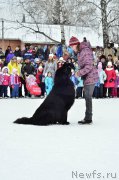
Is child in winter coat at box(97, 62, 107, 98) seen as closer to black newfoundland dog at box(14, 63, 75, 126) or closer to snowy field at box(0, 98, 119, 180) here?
snowy field at box(0, 98, 119, 180)

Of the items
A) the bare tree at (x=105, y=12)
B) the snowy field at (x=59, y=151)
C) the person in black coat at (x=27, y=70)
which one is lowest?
the snowy field at (x=59, y=151)

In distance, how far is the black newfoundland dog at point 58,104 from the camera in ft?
28.6

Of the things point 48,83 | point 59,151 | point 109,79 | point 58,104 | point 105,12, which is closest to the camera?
point 59,151

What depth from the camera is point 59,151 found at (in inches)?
242

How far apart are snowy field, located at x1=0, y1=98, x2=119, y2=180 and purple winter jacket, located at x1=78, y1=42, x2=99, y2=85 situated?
849 mm

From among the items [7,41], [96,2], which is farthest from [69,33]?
[7,41]

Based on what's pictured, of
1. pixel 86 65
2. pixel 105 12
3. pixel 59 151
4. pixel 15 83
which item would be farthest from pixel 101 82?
pixel 59 151

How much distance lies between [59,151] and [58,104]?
2.71 m

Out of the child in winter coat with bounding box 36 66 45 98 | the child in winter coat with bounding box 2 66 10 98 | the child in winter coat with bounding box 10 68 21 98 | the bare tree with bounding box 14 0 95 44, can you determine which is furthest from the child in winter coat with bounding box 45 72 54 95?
the bare tree with bounding box 14 0 95 44

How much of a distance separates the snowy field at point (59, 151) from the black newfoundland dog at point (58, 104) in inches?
7.9

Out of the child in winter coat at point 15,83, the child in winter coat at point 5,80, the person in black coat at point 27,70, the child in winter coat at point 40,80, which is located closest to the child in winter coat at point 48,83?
the child in winter coat at point 40,80

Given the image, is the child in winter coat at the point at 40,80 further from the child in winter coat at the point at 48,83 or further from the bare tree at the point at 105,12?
the bare tree at the point at 105,12

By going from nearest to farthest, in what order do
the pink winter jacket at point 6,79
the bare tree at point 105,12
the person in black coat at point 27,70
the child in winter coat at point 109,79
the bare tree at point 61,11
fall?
the pink winter jacket at point 6,79 → the person in black coat at point 27,70 → the child in winter coat at point 109,79 → the bare tree at point 105,12 → the bare tree at point 61,11

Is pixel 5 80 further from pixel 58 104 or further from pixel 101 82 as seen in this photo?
pixel 58 104
